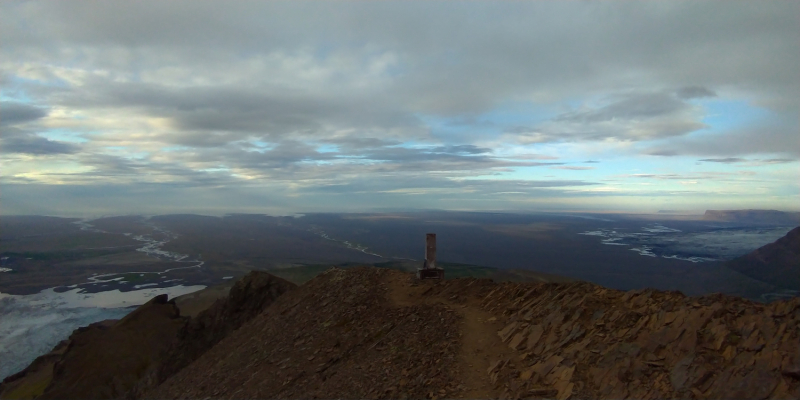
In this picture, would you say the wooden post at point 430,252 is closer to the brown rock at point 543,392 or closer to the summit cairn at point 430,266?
the summit cairn at point 430,266

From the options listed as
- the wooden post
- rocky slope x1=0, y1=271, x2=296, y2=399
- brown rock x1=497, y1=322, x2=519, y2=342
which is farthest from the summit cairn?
rocky slope x1=0, y1=271, x2=296, y2=399

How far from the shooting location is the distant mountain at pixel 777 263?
51.8m

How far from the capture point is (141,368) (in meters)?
25.9

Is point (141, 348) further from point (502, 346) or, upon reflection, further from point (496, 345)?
point (502, 346)

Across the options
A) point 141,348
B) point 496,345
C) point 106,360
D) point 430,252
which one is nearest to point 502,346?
point 496,345

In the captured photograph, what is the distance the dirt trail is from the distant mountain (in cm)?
5445

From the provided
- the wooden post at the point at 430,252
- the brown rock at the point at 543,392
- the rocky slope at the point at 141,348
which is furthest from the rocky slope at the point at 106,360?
the brown rock at the point at 543,392

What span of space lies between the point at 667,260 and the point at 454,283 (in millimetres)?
80501

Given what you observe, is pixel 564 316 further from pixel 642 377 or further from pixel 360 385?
pixel 360 385

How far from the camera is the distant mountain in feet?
170

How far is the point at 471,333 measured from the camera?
12.8 m

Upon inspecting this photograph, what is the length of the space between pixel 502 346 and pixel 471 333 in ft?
3.85

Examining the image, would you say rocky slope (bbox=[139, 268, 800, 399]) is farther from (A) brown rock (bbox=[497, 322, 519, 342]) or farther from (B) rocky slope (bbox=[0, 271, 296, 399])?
(B) rocky slope (bbox=[0, 271, 296, 399])

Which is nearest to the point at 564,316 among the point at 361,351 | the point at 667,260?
the point at 361,351
